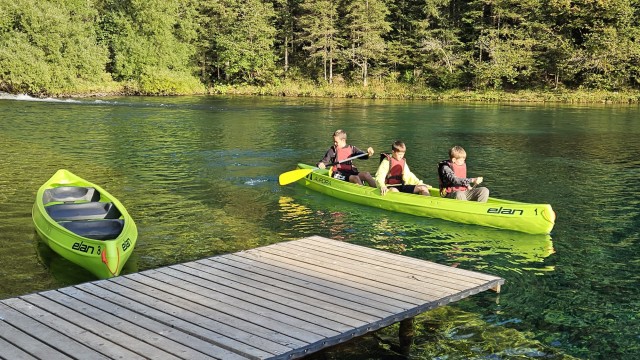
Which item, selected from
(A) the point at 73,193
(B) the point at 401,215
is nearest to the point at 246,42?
(B) the point at 401,215

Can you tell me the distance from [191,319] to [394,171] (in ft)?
24.4

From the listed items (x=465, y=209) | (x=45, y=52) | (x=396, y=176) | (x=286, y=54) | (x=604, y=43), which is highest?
(x=604, y=43)

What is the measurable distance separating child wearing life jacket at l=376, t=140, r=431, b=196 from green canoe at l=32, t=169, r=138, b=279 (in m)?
4.84

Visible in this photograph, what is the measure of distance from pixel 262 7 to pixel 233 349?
184 feet

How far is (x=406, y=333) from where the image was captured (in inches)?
245

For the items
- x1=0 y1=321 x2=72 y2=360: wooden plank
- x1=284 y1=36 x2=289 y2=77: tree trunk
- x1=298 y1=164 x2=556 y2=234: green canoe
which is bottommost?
x1=298 y1=164 x2=556 y2=234: green canoe

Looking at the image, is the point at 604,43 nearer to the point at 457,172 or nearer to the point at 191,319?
the point at 457,172

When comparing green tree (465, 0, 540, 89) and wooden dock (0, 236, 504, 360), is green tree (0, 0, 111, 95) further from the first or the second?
wooden dock (0, 236, 504, 360)

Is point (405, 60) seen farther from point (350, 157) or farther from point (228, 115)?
point (350, 157)

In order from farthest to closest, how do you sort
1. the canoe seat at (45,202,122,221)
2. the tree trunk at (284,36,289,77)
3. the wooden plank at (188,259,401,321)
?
the tree trunk at (284,36,289,77), the canoe seat at (45,202,122,221), the wooden plank at (188,259,401,321)

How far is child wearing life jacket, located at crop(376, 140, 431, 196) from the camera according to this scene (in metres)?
11.9

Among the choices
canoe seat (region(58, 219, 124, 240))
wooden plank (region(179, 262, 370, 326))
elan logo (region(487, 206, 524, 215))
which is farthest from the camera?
elan logo (region(487, 206, 524, 215))

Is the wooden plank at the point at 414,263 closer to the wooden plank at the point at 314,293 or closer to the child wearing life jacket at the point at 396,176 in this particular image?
the wooden plank at the point at 314,293

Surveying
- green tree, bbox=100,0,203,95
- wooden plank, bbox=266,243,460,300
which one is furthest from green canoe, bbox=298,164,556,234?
green tree, bbox=100,0,203,95
